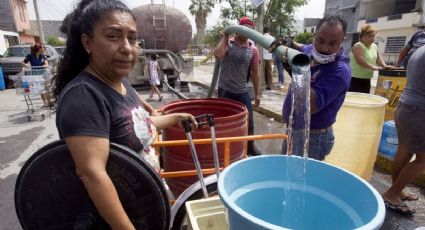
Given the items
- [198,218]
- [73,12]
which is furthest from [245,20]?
[198,218]

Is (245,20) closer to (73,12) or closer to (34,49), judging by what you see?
(73,12)

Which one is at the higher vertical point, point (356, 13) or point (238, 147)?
point (356, 13)

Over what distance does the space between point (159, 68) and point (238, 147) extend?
7.70 m

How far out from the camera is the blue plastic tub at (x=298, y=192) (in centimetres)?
99

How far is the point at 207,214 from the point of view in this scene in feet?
4.10

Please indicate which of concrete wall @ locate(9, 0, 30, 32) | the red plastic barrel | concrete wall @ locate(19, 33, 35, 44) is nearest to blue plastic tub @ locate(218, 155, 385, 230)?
the red plastic barrel

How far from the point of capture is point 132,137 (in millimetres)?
1293

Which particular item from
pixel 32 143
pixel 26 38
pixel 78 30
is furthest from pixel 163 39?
pixel 26 38

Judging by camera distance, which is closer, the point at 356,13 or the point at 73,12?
the point at 73,12

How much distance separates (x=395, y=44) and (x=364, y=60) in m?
24.2

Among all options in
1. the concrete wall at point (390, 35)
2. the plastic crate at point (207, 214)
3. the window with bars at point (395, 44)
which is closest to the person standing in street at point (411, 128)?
the plastic crate at point (207, 214)

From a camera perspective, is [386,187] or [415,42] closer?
[386,187]

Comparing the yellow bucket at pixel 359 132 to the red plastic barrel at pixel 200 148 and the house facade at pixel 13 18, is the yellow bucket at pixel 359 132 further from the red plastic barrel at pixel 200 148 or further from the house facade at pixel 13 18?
the house facade at pixel 13 18

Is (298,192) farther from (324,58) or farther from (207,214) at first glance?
(324,58)
